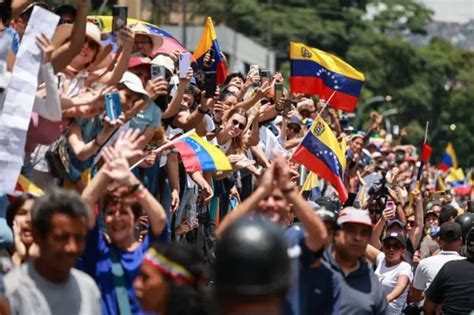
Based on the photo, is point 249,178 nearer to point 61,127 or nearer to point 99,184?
point 61,127

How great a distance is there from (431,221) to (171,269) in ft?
39.2

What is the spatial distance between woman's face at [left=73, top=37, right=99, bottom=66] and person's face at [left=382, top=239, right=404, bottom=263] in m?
4.53

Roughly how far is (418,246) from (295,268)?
31.5 feet

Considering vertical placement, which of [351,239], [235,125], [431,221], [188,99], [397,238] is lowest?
[431,221]

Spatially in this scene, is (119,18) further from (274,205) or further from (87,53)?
(274,205)

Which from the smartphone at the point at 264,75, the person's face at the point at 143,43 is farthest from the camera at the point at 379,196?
the person's face at the point at 143,43

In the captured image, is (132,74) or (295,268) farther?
(132,74)

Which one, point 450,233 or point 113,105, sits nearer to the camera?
point 113,105

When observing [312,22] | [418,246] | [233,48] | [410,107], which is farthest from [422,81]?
[418,246]

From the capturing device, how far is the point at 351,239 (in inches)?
389

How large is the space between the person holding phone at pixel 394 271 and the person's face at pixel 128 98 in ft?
14.4

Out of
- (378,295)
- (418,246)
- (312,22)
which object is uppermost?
(378,295)

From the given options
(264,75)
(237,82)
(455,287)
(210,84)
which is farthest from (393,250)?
(237,82)

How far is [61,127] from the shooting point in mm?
9914
